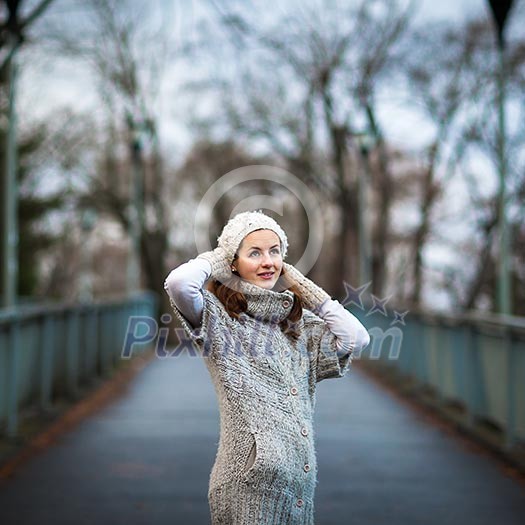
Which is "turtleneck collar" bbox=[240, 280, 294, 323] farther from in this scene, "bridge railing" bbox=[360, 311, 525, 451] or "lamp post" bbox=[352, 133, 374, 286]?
"lamp post" bbox=[352, 133, 374, 286]

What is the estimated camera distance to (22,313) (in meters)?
11.2

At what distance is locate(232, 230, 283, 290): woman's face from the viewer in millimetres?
4023

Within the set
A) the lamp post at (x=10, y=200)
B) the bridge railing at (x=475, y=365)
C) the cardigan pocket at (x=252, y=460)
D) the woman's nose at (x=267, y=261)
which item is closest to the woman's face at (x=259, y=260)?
the woman's nose at (x=267, y=261)

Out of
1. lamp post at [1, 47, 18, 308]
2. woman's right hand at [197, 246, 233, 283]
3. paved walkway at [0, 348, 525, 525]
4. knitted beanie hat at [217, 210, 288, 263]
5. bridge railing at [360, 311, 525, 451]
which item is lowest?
paved walkway at [0, 348, 525, 525]

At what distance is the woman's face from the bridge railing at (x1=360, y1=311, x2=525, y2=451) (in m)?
3.07

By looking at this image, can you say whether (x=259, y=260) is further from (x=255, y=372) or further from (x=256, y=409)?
(x=256, y=409)

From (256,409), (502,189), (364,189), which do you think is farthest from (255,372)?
(364,189)

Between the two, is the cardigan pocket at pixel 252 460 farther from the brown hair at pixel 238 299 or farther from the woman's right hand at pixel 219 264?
the woman's right hand at pixel 219 264

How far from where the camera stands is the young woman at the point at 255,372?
156 inches

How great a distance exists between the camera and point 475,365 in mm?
11656

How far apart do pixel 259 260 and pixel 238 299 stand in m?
0.15

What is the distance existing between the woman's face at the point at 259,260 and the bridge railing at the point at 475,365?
3067mm

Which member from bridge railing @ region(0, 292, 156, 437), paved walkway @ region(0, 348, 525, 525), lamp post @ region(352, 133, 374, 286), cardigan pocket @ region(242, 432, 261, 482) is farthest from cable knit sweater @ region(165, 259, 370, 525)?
lamp post @ region(352, 133, 374, 286)

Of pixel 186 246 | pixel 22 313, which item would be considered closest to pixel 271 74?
pixel 186 246
